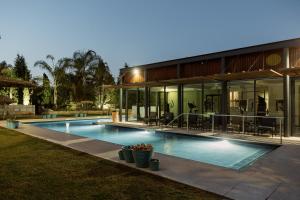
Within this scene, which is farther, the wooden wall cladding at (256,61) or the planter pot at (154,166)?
the wooden wall cladding at (256,61)

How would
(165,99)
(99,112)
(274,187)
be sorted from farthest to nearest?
(99,112)
(165,99)
(274,187)

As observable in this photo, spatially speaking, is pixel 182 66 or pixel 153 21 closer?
pixel 182 66

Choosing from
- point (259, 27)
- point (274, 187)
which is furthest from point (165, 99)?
point (259, 27)

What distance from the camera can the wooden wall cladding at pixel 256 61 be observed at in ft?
39.6

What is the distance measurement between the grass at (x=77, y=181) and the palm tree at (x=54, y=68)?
23933 mm

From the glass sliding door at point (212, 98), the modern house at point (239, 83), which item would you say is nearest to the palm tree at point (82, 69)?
the modern house at point (239, 83)

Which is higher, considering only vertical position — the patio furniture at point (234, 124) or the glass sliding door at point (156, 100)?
the glass sliding door at point (156, 100)

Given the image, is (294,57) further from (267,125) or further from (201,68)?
(201,68)

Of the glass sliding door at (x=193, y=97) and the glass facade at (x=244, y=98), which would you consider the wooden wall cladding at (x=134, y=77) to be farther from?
the glass sliding door at (x=193, y=97)

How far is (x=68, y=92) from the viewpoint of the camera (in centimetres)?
3250

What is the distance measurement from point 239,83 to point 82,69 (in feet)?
74.0

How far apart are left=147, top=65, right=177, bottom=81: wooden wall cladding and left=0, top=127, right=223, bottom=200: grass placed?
9894 millimetres

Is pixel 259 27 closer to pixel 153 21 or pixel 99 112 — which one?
pixel 153 21

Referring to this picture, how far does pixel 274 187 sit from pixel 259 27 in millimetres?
120708
